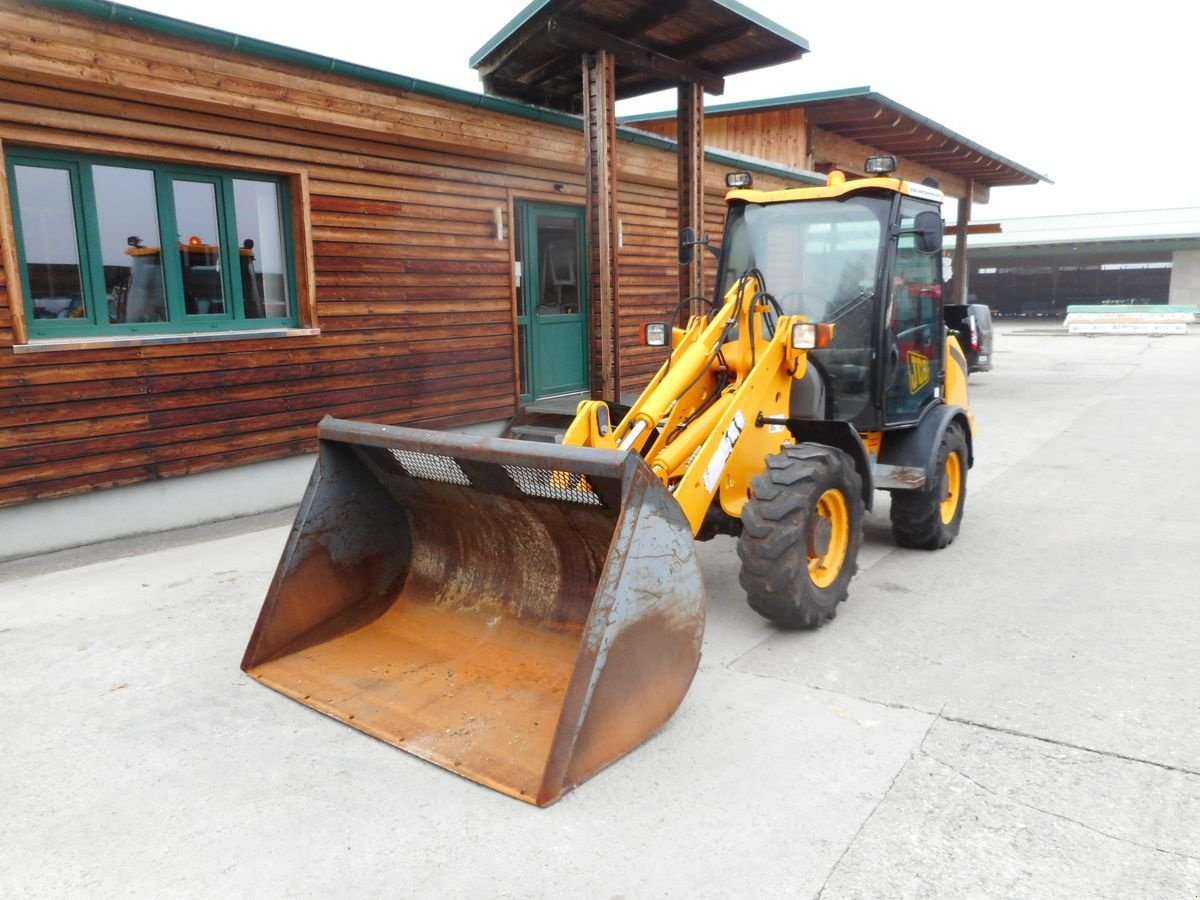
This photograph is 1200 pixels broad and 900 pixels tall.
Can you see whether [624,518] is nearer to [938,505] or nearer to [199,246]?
[938,505]

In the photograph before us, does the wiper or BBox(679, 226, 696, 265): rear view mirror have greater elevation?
BBox(679, 226, 696, 265): rear view mirror

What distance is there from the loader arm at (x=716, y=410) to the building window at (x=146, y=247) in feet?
11.7

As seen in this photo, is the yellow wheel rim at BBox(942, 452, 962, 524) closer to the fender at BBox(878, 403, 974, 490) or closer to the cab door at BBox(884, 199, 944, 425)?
the fender at BBox(878, 403, 974, 490)

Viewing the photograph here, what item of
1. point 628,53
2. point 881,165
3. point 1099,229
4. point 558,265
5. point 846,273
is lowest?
point 846,273

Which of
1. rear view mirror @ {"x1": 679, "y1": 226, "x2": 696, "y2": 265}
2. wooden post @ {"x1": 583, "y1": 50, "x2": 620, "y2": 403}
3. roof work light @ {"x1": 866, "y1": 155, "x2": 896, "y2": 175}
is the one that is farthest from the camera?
wooden post @ {"x1": 583, "y1": 50, "x2": 620, "y2": 403}

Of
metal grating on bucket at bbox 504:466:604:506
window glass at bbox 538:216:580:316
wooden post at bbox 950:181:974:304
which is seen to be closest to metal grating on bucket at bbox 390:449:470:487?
metal grating on bucket at bbox 504:466:604:506

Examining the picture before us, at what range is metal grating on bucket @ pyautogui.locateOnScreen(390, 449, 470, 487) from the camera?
3.60 metres

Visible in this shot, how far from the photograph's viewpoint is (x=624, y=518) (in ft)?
9.35

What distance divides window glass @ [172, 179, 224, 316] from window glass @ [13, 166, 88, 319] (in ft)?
2.23

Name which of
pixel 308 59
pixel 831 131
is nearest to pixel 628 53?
pixel 308 59

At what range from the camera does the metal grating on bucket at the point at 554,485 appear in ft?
10.6

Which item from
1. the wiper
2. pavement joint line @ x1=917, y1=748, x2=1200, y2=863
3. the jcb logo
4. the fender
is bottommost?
pavement joint line @ x1=917, y1=748, x2=1200, y2=863

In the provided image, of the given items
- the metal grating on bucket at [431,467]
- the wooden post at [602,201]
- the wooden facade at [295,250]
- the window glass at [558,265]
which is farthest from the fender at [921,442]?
the window glass at [558,265]

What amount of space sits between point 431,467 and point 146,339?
10.6ft
